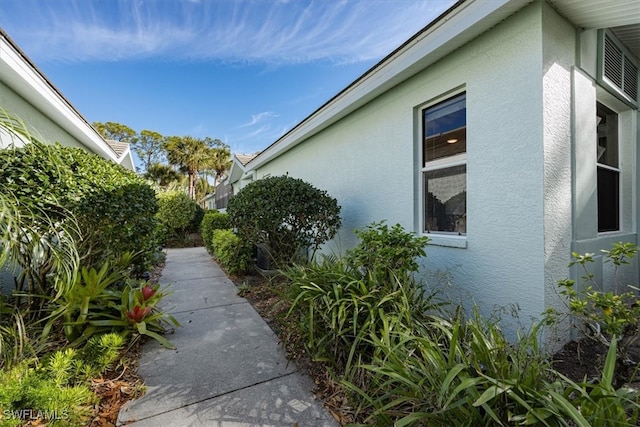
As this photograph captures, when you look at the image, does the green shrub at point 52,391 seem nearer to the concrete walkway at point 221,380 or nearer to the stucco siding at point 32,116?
the concrete walkway at point 221,380

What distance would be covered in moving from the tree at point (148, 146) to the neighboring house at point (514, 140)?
132ft

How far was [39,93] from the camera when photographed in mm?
4266

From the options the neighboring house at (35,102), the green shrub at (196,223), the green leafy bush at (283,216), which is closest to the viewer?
the neighboring house at (35,102)

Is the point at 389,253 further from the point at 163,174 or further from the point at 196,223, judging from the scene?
the point at 163,174

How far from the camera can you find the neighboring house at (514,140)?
9.05 ft

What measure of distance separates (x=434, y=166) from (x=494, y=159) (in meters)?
0.93

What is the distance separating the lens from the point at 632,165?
397 centimetres

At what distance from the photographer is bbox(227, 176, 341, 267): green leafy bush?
5102 mm

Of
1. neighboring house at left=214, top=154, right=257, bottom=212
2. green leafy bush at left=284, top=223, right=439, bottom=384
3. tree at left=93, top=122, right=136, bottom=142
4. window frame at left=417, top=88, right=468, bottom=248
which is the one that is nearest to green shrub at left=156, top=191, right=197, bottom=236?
neighboring house at left=214, top=154, right=257, bottom=212

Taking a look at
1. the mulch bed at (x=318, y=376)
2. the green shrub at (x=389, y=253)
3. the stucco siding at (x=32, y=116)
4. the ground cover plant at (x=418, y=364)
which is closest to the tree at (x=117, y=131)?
the stucco siding at (x=32, y=116)

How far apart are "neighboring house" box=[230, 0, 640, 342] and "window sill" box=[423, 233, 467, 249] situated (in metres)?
0.02

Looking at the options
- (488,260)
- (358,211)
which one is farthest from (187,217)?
(488,260)

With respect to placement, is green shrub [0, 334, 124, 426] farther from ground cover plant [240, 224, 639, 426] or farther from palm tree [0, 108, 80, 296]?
ground cover plant [240, 224, 639, 426]
